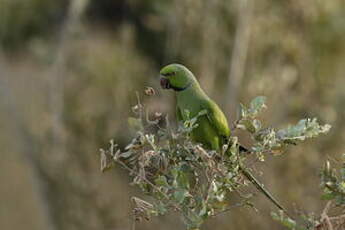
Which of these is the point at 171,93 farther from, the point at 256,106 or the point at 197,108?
the point at 256,106

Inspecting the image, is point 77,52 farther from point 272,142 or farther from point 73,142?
point 272,142

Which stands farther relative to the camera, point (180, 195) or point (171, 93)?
point (171, 93)

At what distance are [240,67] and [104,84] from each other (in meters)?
1.18

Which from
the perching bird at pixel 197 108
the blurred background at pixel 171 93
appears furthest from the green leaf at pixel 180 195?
the blurred background at pixel 171 93

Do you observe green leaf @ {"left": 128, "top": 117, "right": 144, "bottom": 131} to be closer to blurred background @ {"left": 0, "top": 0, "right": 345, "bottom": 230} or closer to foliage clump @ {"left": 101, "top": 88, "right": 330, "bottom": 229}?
foliage clump @ {"left": 101, "top": 88, "right": 330, "bottom": 229}

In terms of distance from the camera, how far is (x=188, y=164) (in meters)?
2.11

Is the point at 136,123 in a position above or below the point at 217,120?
above

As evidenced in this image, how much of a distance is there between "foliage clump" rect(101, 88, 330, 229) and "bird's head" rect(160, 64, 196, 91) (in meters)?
0.59

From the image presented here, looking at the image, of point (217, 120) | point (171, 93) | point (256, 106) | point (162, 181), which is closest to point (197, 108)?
point (217, 120)

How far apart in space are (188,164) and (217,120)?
0.59 meters

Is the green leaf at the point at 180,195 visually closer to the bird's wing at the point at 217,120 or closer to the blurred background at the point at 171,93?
the bird's wing at the point at 217,120

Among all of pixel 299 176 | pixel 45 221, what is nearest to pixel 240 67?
pixel 299 176

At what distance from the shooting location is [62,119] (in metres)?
7.21

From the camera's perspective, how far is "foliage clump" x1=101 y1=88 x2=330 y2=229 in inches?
79.0
